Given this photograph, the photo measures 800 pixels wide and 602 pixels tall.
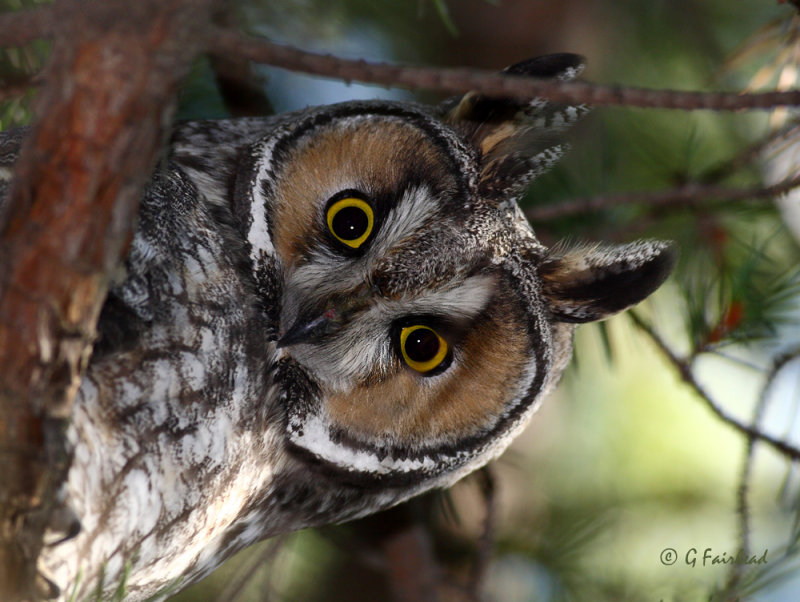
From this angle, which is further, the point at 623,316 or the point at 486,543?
the point at 623,316

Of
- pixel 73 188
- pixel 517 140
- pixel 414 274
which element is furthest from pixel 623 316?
pixel 73 188

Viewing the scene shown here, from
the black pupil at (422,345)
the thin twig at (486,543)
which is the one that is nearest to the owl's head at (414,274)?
the black pupil at (422,345)

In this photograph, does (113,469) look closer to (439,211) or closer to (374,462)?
(374,462)

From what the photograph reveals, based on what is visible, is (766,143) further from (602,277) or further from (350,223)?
(350,223)

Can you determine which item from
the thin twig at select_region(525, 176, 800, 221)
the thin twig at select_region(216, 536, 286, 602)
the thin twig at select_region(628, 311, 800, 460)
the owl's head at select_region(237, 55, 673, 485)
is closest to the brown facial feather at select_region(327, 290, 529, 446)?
the owl's head at select_region(237, 55, 673, 485)

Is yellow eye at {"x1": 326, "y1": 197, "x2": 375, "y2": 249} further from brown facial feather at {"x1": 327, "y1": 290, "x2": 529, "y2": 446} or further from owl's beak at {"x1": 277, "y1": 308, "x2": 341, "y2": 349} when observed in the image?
brown facial feather at {"x1": 327, "y1": 290, "x2": 529, "y2": 446}

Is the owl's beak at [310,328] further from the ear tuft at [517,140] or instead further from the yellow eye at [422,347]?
the ear tuft at [517,140]
